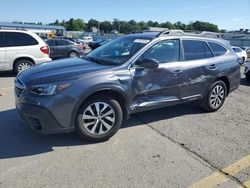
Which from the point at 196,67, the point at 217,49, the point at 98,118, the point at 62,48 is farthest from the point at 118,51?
the point at 62,48

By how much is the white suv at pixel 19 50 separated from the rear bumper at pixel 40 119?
→ 6.71m

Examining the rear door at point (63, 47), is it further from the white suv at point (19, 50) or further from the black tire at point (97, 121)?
the black tire at point (97, 121)

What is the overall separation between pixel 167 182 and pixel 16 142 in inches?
Result: 97.2

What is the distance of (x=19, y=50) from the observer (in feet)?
33.3

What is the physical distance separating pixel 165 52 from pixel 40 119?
2573mm

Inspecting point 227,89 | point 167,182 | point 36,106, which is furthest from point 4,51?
point 167,182

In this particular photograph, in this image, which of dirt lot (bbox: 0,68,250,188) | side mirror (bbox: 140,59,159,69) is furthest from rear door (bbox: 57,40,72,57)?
side mirror (bbox: 140,59,159,69)

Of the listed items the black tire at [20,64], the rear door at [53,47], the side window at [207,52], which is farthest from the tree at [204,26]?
the side window at [207,52]

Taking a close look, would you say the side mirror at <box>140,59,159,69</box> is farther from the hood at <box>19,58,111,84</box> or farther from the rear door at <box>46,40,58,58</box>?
the rear door at <box>46,40,58,58</box>

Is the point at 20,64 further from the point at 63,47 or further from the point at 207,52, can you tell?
the point at 63,47

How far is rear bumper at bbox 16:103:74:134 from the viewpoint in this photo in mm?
3902

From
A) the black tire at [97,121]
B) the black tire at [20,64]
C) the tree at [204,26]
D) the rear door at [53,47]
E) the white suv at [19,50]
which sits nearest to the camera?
the black tire at [97,121]

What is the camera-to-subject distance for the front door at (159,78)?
4.72 metres

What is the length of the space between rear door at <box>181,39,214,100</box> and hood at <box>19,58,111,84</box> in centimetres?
179
